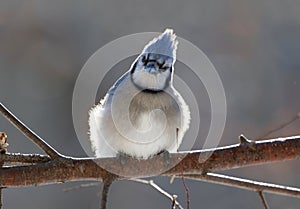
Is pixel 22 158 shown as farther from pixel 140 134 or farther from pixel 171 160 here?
pixel 140 134

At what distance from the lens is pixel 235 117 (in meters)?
4.01

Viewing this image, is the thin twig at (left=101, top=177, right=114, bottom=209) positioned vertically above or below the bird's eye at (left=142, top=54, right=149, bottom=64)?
below

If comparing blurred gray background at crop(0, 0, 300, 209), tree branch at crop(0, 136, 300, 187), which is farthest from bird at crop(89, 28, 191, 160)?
blurred gray background at crop(0, 0, 300, 209)

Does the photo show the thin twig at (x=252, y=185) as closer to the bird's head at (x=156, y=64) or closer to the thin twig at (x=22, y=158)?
the thin twig at (x=22, y=158)

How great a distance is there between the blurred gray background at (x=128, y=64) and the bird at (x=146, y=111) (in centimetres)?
213

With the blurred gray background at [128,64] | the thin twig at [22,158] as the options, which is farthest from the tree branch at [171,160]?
the blurred gray background at [128,64]

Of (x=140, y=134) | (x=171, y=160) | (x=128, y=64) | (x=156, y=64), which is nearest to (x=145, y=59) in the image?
(x=156, y=64)

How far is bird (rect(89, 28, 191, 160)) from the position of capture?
120 centimetres

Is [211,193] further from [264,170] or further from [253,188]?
[253,188]

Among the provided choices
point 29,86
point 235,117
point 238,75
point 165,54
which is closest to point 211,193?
point 235,117

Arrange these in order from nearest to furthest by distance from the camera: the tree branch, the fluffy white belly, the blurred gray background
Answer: the tree branch, the fluffy white belly, the blurred gray background

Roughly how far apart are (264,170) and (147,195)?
771 millimetres

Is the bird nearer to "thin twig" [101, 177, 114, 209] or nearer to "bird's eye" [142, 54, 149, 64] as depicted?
"bird's eye" [142, 54, 149, 64]

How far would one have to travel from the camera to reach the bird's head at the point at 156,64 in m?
1.21
